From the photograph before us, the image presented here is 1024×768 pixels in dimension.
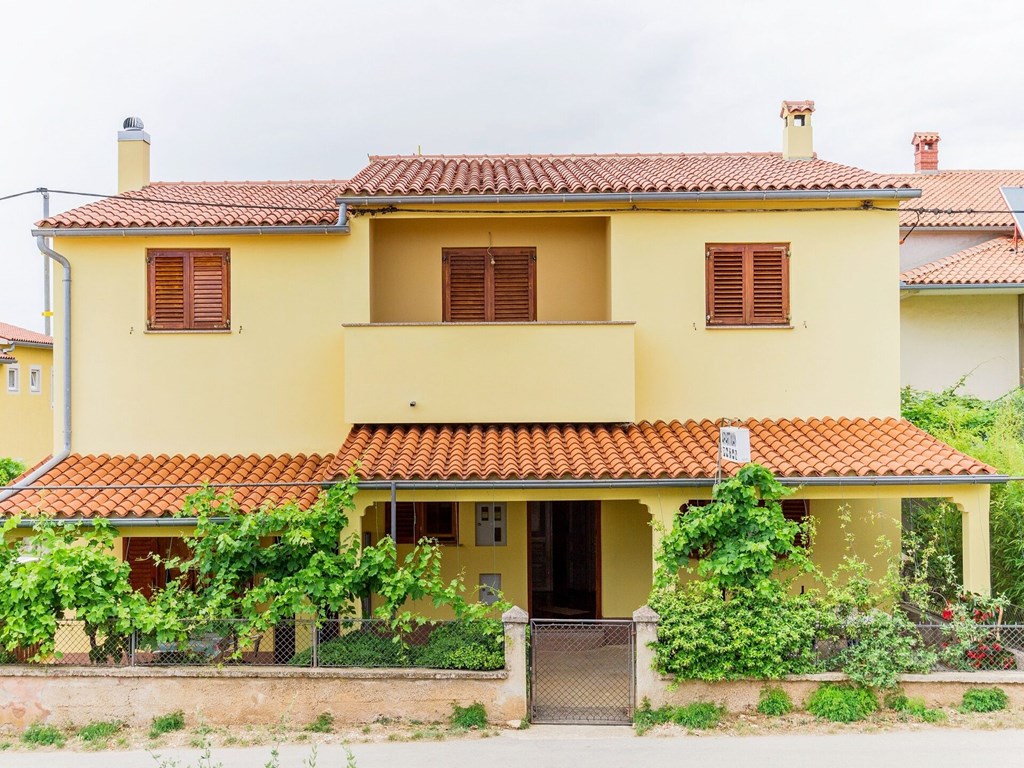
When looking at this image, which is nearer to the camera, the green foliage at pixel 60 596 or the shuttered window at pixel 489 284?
the green foliage at pixel 60 596

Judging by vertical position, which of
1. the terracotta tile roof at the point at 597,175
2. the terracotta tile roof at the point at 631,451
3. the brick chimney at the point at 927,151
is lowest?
A: the terracotta tile roof at the point at 631,451

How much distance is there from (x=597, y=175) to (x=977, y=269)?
11549 millimetres

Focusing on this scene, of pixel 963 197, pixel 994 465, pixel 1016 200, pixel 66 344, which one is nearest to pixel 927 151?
pixel 963 197

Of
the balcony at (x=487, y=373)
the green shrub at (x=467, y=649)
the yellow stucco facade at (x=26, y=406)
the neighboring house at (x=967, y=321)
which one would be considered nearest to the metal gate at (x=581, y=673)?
the green shrub at (x=467, y=649)

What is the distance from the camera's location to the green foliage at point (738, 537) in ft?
30.5

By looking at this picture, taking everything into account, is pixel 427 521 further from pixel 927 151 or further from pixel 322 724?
pixel 927 151

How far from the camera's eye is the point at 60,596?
915 centimetres

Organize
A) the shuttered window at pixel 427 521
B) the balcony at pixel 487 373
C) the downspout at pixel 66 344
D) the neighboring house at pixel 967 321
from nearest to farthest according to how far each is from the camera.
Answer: the balcony at pixel 487 373 < the downspout at pixel 66 344 < the shuttered window at pixel 427 521 < the neighboring house at pixel 967 321

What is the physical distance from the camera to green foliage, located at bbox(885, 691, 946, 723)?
8.88 metres

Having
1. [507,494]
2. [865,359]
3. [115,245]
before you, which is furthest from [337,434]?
[865,359]

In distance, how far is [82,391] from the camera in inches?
480

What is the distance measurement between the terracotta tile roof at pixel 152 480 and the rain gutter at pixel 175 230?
11.2 ft

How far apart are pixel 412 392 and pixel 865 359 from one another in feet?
22.6

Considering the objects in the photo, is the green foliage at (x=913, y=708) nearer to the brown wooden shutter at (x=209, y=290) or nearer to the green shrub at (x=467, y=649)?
the green shrub at (x=467, y=649)
